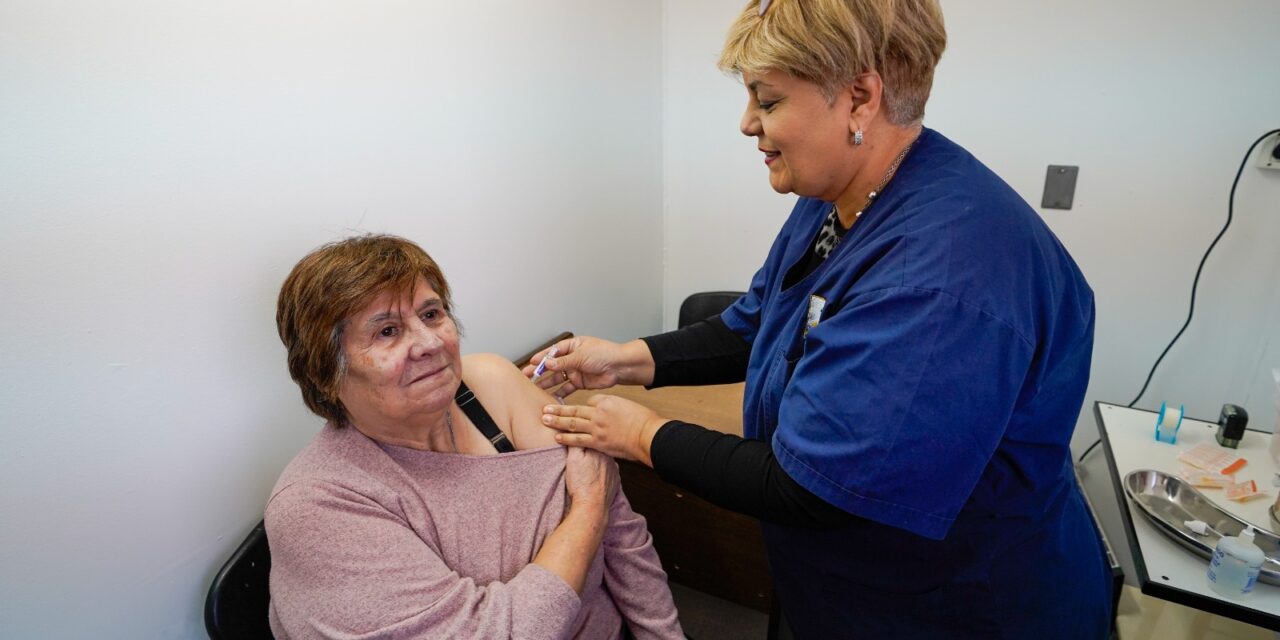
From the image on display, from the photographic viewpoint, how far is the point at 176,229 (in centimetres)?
103

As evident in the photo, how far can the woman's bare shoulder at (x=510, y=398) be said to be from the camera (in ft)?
4.21

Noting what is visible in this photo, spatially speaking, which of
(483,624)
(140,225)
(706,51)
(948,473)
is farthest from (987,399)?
(706,51)

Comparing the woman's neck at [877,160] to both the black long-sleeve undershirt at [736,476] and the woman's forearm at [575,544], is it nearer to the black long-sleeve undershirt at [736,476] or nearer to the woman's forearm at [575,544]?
the black long-sleeve undershirt at [736,476]

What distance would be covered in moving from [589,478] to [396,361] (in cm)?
42

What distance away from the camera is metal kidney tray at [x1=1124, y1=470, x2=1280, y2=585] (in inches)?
50.3

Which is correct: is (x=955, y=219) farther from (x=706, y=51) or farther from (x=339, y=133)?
(x=706, y=51)

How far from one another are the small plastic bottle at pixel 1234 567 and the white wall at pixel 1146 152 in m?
1.23

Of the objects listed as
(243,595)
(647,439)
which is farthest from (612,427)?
(243,595)

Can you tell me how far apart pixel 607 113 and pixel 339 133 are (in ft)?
3.90

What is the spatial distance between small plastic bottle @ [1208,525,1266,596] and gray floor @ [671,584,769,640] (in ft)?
3.96

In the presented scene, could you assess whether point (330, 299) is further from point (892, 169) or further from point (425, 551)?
point (892, 169)

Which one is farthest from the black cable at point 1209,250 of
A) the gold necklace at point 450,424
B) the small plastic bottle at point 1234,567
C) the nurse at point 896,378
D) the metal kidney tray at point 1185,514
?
the gold necklace at point 450,424

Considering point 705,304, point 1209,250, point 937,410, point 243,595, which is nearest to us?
point 937,410

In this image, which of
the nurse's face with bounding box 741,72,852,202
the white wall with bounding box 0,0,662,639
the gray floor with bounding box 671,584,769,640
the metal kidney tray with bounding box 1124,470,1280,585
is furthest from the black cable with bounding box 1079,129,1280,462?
the white wall with bounding box 0,0,662,639
